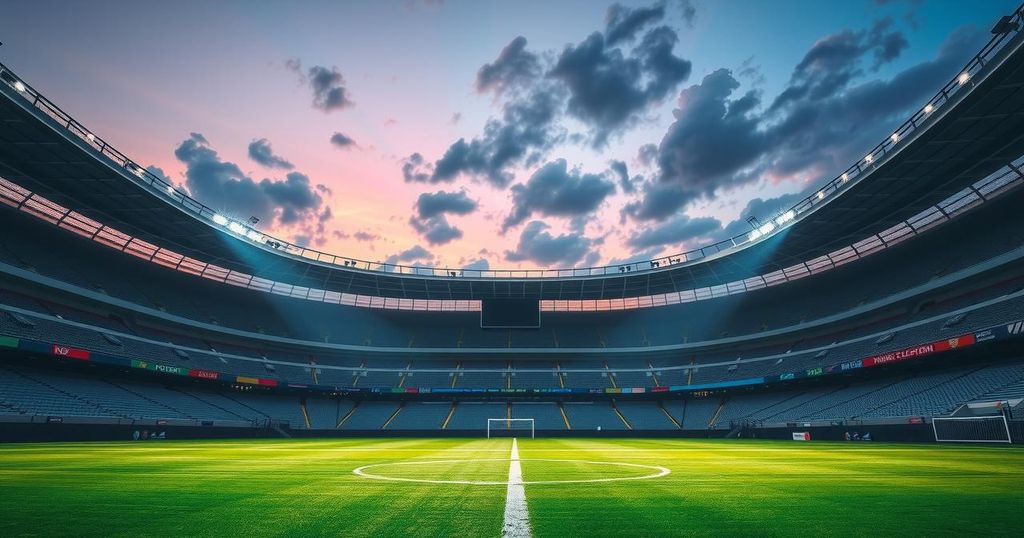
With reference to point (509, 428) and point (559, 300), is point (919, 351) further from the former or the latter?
point (559, 300)

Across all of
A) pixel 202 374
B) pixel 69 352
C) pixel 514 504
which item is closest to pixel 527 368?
pixel 202 374

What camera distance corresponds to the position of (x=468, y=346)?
56.5 meters

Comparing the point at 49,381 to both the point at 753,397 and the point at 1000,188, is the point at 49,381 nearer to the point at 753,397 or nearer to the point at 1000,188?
the point at 753,397

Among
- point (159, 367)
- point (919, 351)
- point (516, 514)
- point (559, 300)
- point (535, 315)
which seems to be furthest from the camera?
point (559, 300)

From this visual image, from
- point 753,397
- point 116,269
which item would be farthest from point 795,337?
point 116,269

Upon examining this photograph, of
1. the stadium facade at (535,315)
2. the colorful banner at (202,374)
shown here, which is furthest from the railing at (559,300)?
the colorful banner at (202,374)

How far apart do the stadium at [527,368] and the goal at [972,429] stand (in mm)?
121

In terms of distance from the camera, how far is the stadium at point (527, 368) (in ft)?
18.5

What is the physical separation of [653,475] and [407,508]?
5.24 meters

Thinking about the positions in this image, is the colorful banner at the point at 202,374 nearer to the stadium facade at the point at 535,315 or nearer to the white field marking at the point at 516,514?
the stadium facade at the point at 535,315

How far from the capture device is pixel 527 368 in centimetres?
5597

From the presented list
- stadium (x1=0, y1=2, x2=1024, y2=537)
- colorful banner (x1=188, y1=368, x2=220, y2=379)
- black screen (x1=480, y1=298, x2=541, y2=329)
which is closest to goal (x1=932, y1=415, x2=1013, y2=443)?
stadium (x1=0, y1=2, x2=1024, y2=537)

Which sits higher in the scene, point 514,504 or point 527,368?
point 527,368

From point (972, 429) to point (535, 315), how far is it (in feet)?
116
